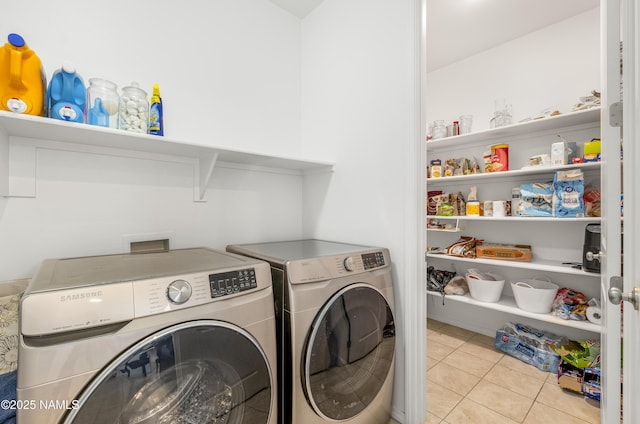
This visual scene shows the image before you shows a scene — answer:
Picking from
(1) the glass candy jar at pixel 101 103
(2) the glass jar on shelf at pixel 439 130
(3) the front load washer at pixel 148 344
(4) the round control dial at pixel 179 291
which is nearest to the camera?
(3) the front load washer at pixel 148 344

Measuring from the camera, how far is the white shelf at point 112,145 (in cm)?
105

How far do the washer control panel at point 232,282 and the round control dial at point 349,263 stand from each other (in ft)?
1.40

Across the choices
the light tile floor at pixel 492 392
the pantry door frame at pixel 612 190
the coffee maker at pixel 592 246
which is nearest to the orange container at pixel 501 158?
the coffee maker at pixel 592 246

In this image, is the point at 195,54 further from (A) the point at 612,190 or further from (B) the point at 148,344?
(A) the point at 612,190

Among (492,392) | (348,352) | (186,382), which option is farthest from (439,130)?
(186,382)

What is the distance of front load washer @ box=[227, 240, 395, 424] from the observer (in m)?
1.10

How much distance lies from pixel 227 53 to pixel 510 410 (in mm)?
2761

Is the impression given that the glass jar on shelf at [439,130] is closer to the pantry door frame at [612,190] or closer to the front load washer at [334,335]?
the pantry door frame at [612,190]

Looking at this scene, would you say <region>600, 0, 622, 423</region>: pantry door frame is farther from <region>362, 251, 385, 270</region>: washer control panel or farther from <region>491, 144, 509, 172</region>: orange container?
<region>491, 144, 509, 172</region>: orange container

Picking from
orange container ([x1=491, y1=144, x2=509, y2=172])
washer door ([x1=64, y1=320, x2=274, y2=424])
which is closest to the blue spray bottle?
washer door ([x1=64, y1=320, x2=274, y2=424])

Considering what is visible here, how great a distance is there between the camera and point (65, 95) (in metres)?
1.10

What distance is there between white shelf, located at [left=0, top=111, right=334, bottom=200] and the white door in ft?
4.21

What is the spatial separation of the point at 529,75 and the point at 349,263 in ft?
8.10

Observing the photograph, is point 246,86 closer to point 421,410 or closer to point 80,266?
point 80,266
